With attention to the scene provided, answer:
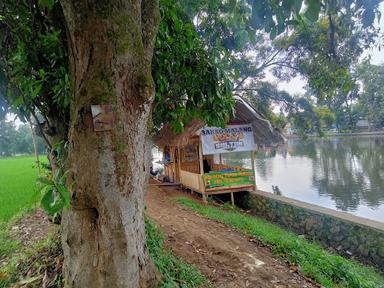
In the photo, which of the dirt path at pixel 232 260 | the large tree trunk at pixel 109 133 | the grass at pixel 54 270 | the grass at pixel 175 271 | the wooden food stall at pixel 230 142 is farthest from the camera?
the wooden food stall at pixel 230 142

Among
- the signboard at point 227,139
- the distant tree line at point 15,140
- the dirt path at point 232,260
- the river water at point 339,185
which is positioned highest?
the distant tree line at point 15,140

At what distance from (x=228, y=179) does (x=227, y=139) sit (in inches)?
50.6

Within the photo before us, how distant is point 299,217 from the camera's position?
23.9 feet

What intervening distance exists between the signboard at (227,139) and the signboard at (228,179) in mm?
733

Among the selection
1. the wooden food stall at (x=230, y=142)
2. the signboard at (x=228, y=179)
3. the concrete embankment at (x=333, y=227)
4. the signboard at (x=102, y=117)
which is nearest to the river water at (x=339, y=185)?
the wooden food stall at (x=230, y=142)

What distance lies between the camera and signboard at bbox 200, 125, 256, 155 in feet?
28.8

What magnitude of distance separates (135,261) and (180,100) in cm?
144

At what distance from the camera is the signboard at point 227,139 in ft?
28.8

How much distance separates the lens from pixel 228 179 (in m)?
9.01

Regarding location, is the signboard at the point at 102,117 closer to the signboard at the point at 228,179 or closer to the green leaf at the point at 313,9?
the green leaf at the point at 313,9

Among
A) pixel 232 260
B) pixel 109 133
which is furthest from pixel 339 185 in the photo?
pixel 109 133

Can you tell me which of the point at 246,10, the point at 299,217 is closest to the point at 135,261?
the point at 246,10

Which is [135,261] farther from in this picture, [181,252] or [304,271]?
[304,271]

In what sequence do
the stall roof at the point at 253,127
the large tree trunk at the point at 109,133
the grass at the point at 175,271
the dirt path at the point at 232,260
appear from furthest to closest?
1. the stall roof at the point at 253,127
2. the dirt path at the point at 232,260
3. the grass at the point at 175,271
4. the large tree trunk at the point at 109,133
